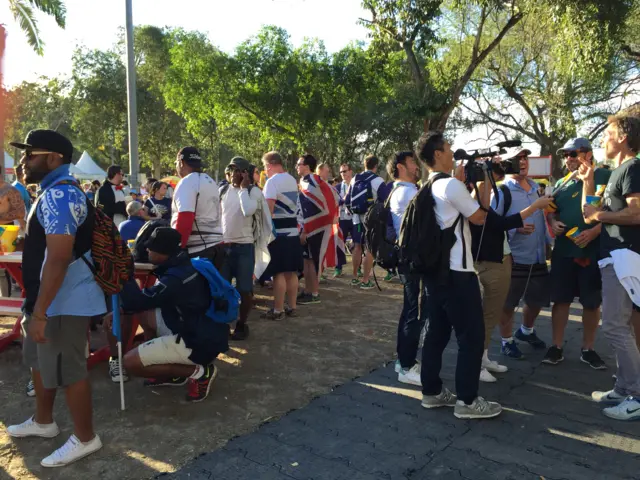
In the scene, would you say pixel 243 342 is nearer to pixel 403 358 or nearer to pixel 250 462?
pixel 403 358

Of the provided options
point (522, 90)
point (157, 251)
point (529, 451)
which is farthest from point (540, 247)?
point (522, 90)

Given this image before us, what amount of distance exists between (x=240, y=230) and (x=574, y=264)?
3141mm

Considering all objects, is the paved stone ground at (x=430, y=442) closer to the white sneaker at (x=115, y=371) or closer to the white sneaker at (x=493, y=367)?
the white sneaker at (x=493, y=367)

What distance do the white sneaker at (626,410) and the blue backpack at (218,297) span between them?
2674 millimetres

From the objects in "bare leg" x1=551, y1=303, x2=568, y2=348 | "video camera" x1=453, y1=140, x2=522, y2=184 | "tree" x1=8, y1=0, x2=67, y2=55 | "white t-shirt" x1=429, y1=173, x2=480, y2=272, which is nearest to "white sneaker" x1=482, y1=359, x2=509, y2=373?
"bare leg" x1=551, y1=303, x2=568, y2=348

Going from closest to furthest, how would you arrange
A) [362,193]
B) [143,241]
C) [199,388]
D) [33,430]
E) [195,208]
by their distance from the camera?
1. [33,430]
2. [199,388]
3. [143,241]
4. [195,208]
5. [362,193]

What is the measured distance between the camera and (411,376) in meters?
4.11

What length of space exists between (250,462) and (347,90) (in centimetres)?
1957

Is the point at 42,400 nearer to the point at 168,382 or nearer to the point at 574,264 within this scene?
the point at 168,382

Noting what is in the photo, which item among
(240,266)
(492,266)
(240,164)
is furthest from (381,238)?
(240,164)

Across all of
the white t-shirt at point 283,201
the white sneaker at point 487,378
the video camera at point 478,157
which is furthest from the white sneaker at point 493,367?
the white t-shirt at point 283,201

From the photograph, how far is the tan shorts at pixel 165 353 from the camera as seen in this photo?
373 centimetres

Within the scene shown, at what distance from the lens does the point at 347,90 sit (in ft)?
69.0

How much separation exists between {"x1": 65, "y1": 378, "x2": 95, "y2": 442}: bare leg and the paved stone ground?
0.59 metres
